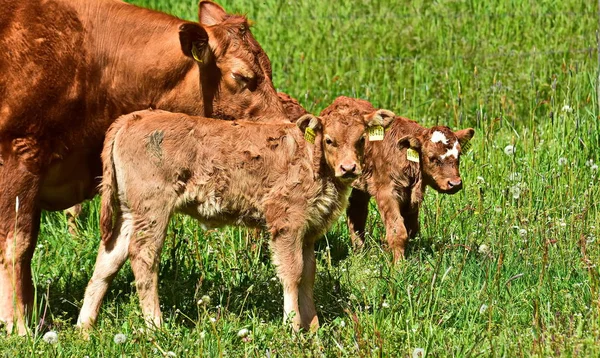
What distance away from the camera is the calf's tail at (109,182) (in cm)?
627

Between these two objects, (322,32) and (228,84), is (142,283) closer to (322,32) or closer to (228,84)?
(228,84)

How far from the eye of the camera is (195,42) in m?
6.80

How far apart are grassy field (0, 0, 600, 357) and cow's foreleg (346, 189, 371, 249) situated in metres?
0.11

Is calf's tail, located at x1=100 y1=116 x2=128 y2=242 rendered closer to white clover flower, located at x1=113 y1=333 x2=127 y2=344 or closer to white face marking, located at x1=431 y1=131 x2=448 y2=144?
white clover flower, located at x1=113 y1=333 x2=127 y2=344

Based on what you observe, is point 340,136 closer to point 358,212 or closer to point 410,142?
point 410,142

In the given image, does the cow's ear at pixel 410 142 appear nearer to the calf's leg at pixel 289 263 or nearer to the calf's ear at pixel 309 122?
the calf's ear at pixel 309 122

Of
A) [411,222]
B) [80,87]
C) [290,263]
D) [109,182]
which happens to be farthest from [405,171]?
[80,87]

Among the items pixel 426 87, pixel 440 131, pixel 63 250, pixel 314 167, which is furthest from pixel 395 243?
pixel 426 87

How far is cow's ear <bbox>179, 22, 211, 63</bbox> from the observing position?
6746 mm

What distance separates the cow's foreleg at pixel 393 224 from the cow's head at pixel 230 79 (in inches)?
44.7

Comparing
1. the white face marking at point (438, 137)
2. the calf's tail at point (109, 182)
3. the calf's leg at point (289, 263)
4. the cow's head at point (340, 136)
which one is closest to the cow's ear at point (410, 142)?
the white face marking at point (438, 137)

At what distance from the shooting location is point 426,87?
1089 centimetres

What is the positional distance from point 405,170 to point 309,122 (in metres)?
1.60

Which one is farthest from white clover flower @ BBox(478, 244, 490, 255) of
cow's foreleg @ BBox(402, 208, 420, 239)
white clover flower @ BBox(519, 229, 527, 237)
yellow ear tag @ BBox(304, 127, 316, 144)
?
yellow ear tag @ BBox(304, 127, 316, 144)
